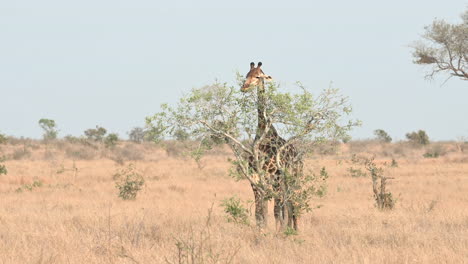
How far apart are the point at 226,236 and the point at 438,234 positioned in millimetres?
3256

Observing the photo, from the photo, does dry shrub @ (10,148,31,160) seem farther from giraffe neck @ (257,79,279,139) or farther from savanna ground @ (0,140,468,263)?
giraffe neck @ (257,79,279,139)

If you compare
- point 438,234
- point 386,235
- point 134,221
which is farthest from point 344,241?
point 134,221

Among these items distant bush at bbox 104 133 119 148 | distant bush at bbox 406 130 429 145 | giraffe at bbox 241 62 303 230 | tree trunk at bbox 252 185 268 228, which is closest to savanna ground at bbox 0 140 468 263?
tree trunk at bbox 252 185 268 228

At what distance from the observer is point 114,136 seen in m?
53.4

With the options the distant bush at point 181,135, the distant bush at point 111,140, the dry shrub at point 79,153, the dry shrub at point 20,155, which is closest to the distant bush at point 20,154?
the dry shrub at point 20,155

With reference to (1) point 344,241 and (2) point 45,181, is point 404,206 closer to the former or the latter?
(1) point 344,241

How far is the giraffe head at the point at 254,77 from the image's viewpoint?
8.38 metres

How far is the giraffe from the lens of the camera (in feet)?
27.6

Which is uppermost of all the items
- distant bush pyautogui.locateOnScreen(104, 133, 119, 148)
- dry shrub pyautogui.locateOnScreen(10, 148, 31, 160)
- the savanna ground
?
distant bush pyautogui.locateOnScreen(104, 133, 119, 148)

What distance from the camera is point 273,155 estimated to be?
8.52 metres

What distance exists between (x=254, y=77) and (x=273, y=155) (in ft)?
3.93

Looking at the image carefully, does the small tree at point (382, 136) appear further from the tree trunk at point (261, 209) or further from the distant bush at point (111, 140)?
the tree trunk at point (261, 209)

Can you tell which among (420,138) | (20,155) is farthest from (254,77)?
(420,138)

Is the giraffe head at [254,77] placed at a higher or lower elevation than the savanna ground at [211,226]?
higher
